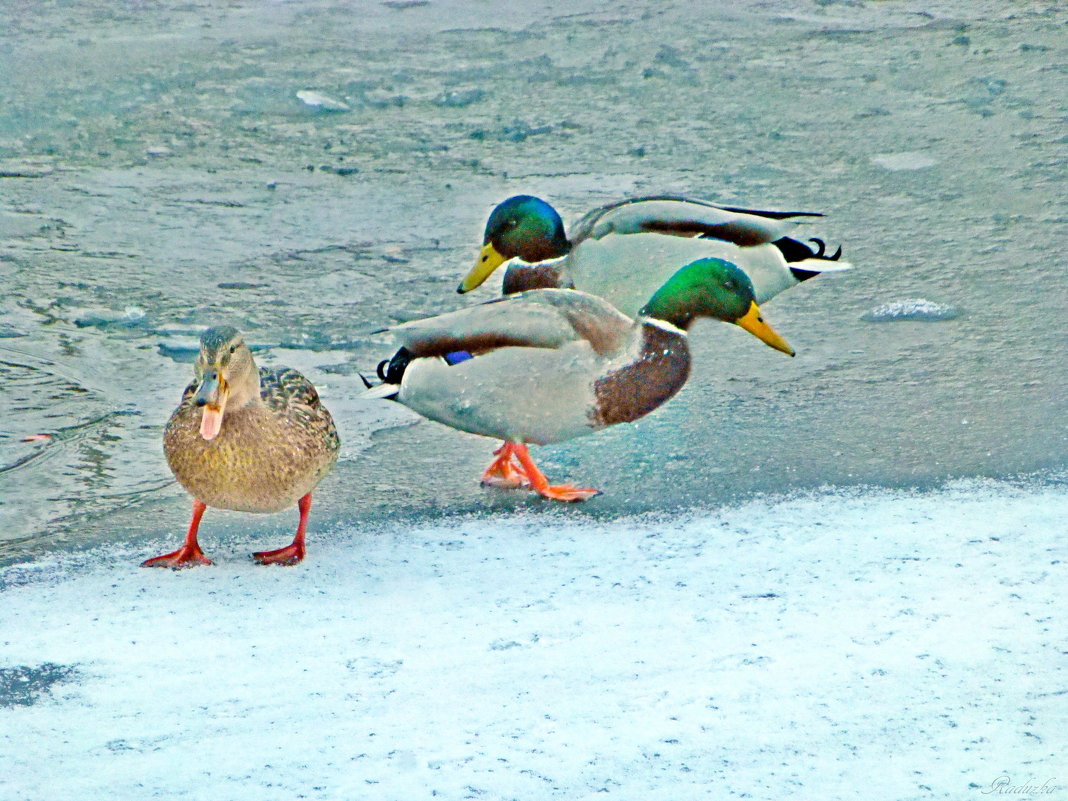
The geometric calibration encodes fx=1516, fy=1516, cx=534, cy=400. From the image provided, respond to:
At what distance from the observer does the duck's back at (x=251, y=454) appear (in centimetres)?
375

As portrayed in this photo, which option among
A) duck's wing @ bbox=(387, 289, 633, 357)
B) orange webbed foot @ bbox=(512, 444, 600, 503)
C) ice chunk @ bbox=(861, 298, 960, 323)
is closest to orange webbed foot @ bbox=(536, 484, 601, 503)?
orange webbed foot @ bbox=(512, 444, 600, 503)

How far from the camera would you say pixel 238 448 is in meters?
3.76

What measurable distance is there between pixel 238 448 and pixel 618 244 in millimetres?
2086

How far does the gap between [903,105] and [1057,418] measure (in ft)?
12.9

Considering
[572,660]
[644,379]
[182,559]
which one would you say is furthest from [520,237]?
[572,660]

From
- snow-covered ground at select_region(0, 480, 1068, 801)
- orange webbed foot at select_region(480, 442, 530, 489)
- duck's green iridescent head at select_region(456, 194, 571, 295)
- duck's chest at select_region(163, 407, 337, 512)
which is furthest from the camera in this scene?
duck's green iridescent head at select_region(456, 194, 571, 295)

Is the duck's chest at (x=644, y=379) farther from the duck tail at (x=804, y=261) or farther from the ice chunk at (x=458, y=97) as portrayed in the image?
the ice chunk at (x=458, y=97)

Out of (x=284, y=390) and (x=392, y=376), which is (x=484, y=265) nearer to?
(x=392, y=376)

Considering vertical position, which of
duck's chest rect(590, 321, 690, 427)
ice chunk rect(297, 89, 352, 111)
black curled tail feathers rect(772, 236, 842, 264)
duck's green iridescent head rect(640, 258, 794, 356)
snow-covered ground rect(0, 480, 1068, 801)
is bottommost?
snow-covered ground rect(0, 480, 1068, 801)

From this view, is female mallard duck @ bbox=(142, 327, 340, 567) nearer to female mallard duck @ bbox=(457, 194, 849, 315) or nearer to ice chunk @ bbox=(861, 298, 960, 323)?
female mallard duck @ bbox=(457, 194, 849, 315)

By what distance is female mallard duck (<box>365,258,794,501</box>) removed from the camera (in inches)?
166

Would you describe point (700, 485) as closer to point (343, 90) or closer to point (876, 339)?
point (876, 339)

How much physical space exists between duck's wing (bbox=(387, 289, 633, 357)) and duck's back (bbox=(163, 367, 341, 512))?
1.71 feet

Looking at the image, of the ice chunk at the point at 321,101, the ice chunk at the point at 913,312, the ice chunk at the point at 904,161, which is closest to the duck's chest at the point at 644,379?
the ice chunk at the point at 913,312
